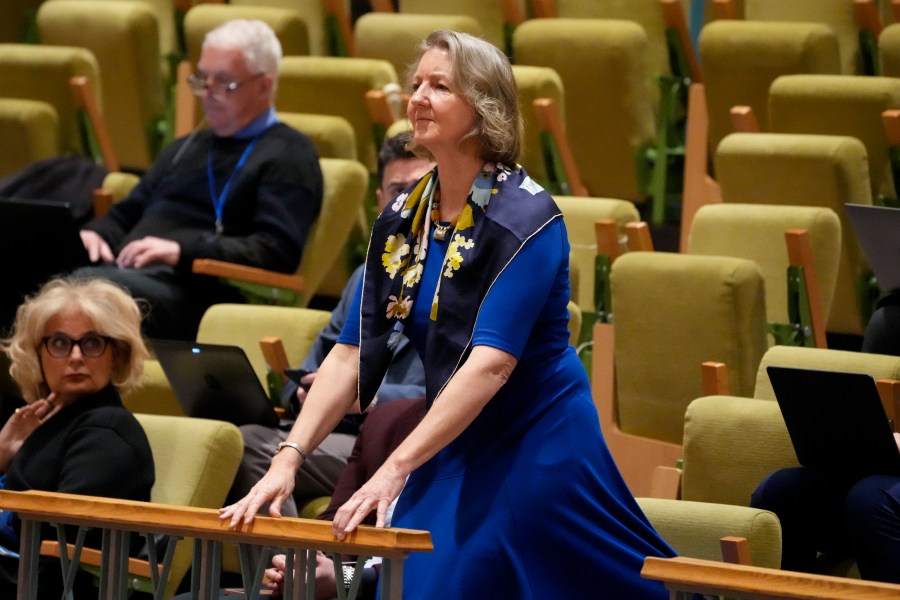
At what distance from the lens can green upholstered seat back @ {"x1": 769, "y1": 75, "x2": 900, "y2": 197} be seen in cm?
239

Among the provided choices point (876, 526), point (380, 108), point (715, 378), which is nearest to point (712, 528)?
point (876, 526)

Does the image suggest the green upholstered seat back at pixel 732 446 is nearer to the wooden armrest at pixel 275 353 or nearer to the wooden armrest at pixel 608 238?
the wooden armrest at pixel 608 238

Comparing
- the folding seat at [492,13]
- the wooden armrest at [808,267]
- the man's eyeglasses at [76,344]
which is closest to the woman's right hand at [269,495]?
the man's eyeglasses at [76,344]

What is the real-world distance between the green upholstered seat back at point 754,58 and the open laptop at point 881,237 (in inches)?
28.4

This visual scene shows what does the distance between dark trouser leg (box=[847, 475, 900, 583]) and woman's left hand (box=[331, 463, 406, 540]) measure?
58cm

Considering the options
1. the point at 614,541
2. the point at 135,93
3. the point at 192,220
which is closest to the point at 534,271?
the point at 614,541

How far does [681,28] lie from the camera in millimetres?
2777

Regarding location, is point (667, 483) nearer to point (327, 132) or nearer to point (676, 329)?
point (676, 329)

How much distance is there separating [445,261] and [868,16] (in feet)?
5.19

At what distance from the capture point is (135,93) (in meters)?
3.17

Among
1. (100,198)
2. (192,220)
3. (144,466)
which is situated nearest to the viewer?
(144,466)

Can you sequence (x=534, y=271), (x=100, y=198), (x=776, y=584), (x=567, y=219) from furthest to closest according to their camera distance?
1. (x=100, y=198)
2. (x=567, y=219)
3. (x=534, y=271)
4. (x=776, y=584)

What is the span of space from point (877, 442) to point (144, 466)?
2.75 feet

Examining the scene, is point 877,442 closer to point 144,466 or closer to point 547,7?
point 144,466
